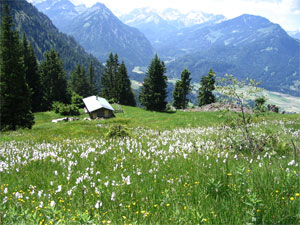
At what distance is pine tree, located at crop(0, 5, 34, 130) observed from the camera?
1172 inches

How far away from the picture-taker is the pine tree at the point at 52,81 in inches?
2660

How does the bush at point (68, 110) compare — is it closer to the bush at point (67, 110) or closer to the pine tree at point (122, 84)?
the bush at point (67, 110)

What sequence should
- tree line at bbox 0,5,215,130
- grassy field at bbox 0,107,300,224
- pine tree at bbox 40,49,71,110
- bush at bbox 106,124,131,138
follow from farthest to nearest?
pine tree at bbox 40,49,71,110 → tree line at bbox 0,5,215,130 → bush at bbox 106,124,131,138 → grassy field at bbox 0,107,300,224

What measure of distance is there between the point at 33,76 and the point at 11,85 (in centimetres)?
3568

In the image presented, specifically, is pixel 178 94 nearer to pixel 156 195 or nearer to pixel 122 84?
pixel 122 84

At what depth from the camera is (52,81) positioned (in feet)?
222

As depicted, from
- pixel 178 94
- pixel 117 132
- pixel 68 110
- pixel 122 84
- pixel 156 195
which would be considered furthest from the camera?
pixel 122 84

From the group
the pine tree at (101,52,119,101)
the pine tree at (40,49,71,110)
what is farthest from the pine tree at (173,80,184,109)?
the pine tree at (40,49,71,110)

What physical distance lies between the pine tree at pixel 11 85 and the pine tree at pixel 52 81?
37273 mm

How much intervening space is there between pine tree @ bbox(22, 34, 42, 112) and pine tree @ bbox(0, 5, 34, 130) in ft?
105

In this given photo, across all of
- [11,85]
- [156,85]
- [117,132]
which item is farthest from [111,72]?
[117,132]

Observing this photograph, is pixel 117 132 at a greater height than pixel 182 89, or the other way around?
pixel 182 89

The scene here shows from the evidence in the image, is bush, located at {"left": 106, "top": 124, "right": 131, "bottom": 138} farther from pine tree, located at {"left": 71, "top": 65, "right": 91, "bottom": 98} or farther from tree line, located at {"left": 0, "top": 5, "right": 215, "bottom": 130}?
pine tree, located at {"left": 71, "top": 65, "right": 91, "bottom": 98}

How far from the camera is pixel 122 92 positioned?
272ft
